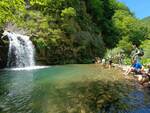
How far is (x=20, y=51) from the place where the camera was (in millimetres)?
39438

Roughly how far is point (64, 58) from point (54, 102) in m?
30.5

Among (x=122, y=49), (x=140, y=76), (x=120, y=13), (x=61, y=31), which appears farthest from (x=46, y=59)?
(x=120, y=13)

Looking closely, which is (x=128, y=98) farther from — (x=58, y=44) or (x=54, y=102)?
(x=58, y=44)

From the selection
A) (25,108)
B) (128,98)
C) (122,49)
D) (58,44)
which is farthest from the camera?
(122,49)

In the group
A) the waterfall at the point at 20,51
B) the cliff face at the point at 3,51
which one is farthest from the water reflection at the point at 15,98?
the waterfall at the point at 20,51

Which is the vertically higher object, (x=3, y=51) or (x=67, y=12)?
(x=67, y=12)

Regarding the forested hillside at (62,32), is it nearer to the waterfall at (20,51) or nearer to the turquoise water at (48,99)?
the waterfall at (20,51)

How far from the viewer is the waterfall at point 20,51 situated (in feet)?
126

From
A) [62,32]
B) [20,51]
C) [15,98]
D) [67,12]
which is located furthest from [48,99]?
[67,12]

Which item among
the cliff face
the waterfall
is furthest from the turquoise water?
the waterfall

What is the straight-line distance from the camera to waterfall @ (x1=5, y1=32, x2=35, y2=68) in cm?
3838

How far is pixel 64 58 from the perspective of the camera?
1791 inches

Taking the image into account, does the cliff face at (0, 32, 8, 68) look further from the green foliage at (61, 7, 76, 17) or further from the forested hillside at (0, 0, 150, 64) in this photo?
the green foliage at (61, 7, 76, 17)

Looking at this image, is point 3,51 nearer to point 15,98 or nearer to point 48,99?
point 15,98
